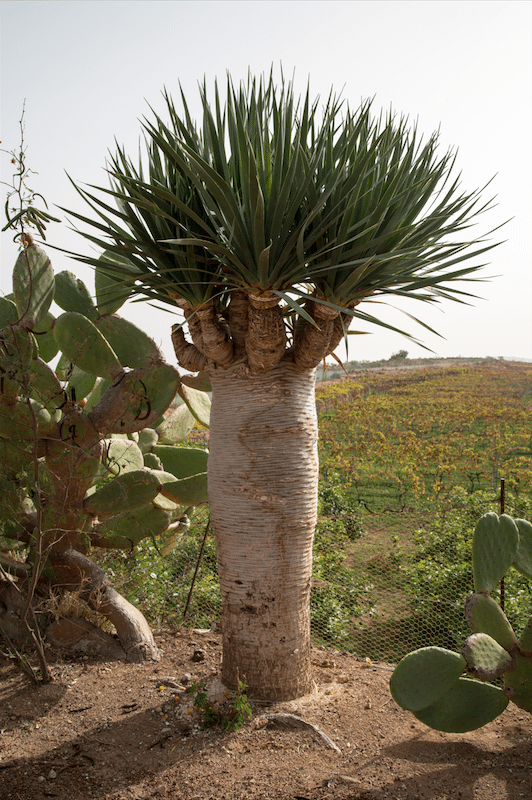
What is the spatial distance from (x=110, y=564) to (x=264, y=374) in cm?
267

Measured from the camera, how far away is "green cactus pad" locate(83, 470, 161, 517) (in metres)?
3.67

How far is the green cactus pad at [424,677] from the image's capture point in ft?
7.76

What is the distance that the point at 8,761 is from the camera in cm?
239

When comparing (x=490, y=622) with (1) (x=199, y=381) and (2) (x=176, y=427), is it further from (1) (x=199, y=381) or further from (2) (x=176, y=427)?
(2) (x=176, y=427)

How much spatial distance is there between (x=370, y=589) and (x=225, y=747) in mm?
2770

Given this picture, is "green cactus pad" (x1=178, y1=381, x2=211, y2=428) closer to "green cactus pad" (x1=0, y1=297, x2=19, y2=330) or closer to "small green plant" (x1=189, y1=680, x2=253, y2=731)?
"green cactus pad" (x1=0, y1=297, x2=19, y2=330)

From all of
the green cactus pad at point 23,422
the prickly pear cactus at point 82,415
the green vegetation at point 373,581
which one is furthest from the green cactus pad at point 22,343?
the green vegetation at point 373,581

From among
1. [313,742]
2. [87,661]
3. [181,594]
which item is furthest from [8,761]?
[181,594]

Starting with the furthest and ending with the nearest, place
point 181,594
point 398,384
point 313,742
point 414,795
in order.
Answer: point 398,384, point 181,594, point 313,742, point 414,795

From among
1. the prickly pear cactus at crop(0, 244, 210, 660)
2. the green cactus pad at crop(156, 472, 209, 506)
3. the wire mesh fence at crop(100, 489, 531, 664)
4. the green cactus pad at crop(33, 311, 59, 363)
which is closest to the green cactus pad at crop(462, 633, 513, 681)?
the wire mesh fence at crop(100, 489, 531, 664)

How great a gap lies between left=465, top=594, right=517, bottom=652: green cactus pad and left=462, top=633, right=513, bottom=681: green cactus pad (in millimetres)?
63

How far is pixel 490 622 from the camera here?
257 centimetres

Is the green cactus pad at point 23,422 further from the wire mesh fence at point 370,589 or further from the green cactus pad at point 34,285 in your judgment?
the wire mesh fence at point 370,589

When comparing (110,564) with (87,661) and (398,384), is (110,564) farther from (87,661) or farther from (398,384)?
(398,384)
